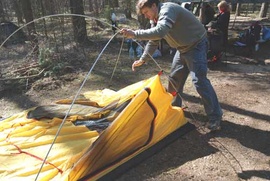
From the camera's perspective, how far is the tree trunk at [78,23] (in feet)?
27.5

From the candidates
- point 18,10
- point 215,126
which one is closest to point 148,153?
point 215,126

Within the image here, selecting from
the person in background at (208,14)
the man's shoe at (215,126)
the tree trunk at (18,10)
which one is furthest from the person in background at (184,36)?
the tree trunk at (18,10)

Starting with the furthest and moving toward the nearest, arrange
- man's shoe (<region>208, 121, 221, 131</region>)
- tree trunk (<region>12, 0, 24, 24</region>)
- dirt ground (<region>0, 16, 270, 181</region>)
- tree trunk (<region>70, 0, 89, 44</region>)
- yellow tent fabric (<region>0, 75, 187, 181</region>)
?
1. tree trunk (<region>12, 0, 24, 24</region>)
2. tree trunk (<region>70, 0, 89, 44</region>)
3. man's shoe (<region>208, 121, 221, 131</region>)
4. dirt ground (<region>0, 16, 270, 181</region>)
5. yellow tent fabric (<region>0, 75, 187, 181</region>)

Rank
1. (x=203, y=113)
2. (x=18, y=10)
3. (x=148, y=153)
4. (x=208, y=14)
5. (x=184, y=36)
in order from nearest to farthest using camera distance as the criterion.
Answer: (x=148, y=153), (x=184, y=36), (x=203, y=113), (x=208, y=14), (x=18, y=10)

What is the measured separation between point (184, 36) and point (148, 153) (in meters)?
1.38

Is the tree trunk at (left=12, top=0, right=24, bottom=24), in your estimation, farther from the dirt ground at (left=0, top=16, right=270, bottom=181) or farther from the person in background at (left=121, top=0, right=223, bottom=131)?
the person in background at (left=121, top=0, right=223, bottom=131)

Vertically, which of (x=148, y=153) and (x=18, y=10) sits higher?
(x=18, y=10)

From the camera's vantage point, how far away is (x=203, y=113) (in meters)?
4.36

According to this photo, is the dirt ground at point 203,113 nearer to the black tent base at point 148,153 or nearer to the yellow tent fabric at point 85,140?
the black tent base at point 148,153

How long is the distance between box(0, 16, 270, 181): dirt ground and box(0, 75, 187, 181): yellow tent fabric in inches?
8.9

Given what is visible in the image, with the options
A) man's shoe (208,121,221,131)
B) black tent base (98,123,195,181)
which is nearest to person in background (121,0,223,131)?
man's shoe (208,121,221,131)

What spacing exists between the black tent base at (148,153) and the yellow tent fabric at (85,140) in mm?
42

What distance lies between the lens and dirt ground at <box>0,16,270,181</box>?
308cm

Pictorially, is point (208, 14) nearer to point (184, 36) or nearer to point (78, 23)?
point (78, 23)
